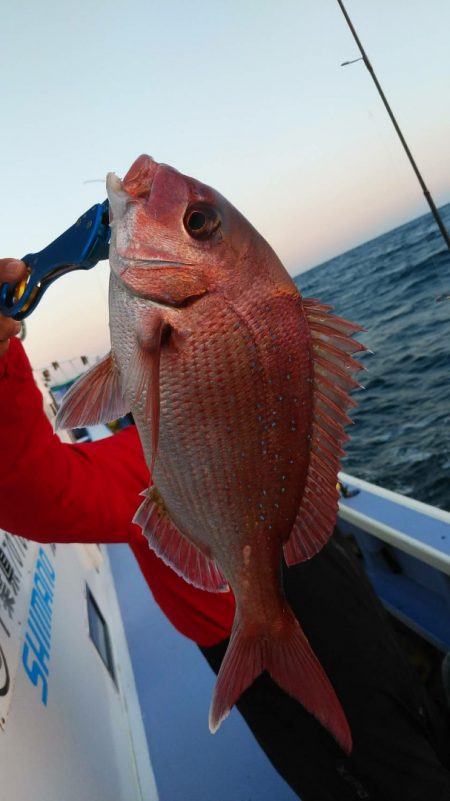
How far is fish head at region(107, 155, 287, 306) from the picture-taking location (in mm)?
1034

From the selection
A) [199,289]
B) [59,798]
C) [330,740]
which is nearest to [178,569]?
[199,289]

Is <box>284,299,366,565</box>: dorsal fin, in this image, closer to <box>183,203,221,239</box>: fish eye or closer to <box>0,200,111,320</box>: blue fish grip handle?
<box>183,203,221,239</box>: fish eye

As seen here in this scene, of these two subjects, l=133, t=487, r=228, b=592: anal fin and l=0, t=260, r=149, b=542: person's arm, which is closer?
l=133, t=487, r=228, b=592: anal fin

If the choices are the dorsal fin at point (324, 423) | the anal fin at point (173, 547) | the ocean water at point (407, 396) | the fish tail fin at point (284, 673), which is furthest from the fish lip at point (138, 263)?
the ocean water at point (407, 396)

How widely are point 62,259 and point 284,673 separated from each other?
110 cm

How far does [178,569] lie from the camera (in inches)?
45.5

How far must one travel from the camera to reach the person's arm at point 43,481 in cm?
127

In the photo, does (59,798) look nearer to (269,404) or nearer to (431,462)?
(269,404)

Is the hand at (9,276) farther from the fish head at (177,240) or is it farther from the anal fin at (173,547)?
the anal fin at (173,547)

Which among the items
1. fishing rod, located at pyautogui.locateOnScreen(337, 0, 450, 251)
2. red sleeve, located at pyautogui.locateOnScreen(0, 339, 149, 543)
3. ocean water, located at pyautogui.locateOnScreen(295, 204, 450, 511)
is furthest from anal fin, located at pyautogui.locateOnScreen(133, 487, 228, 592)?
fishing rod, located at pyautogui.locateOnScreen(337, 0, 450, 251)

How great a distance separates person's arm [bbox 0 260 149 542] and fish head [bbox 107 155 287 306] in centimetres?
31

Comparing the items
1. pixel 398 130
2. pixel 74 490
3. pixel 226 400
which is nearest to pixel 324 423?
pixel 226 400

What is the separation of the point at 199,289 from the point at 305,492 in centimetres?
54

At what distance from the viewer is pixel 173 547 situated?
116cm
